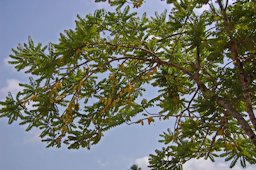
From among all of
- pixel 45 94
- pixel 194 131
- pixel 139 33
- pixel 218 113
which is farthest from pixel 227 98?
pixel 45 94

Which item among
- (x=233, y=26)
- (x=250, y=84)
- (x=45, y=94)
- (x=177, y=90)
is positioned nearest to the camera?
(x=233, y=26)

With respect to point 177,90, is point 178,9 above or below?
above

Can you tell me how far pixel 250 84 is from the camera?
8.97 meters

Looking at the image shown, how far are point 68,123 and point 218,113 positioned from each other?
13.0 ft

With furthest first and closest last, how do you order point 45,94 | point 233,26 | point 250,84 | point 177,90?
point 177,90, point 250,84, point 45,94, point 233,26

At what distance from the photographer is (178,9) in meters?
8.41

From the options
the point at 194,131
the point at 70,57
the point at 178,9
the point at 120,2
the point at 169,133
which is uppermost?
the point at 120,2

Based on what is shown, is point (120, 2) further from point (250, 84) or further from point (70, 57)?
point (250, 84)

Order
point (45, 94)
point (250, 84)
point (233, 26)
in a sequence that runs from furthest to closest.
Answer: point (250, 84) < point (45, 94) < point (233, 26)

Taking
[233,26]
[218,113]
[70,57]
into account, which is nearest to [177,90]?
[218,113]

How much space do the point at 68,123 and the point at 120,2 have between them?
354 cm

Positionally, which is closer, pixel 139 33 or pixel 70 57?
pixel 70 57

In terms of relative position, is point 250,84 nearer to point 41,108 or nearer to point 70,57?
point 70,57

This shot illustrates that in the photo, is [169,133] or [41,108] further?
[169,133]
